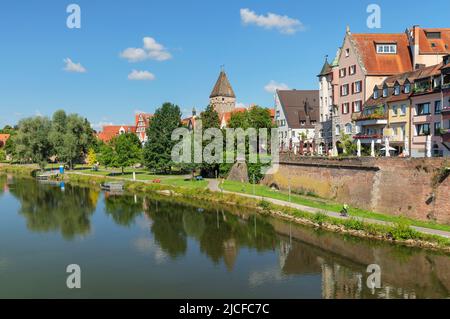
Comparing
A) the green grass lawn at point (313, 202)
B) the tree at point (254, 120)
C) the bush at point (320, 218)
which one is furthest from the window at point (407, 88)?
the tree at point (254, 120)

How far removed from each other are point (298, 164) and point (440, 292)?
24.0 m

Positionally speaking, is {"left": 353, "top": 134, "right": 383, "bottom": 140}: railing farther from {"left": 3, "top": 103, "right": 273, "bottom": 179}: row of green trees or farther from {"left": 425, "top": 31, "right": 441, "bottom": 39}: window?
{"left": 3, "top": 103, "right": 273, "bottom": 179}: row of green trees

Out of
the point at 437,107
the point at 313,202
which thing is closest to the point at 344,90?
the point at 437,107

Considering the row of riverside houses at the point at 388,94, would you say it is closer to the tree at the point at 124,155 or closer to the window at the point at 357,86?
the window at the point at 357,86

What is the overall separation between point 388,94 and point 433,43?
8214mm

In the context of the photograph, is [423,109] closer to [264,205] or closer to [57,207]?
[264,205]

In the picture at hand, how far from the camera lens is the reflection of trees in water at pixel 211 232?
26.5 m

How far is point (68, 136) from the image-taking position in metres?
71.1

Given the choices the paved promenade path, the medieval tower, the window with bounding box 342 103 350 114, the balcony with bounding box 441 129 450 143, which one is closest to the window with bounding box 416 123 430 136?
the balcony with bounding box 441 129 450 143

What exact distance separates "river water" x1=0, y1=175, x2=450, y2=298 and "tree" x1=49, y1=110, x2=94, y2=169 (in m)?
34.5

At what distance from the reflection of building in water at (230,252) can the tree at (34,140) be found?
53977 mm

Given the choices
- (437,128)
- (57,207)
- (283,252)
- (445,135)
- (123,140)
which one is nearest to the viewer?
(283,252)

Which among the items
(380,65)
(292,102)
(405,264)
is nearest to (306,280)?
(405,264)

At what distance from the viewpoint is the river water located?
1917cm
